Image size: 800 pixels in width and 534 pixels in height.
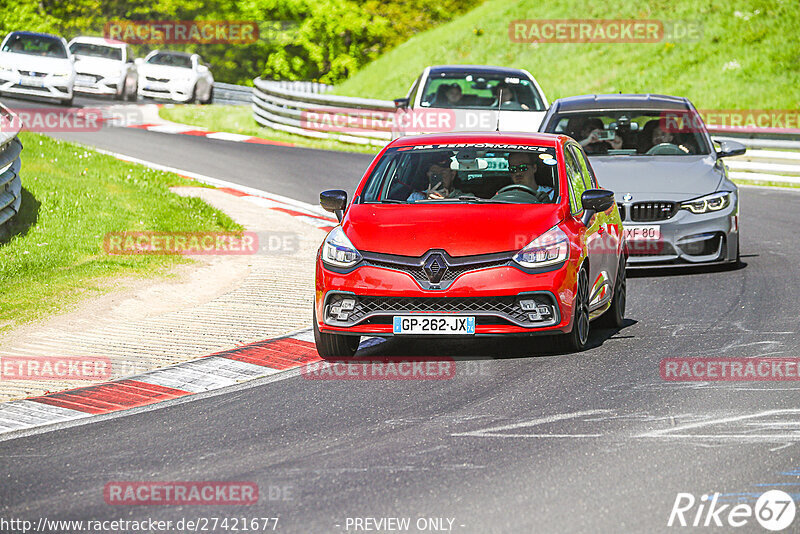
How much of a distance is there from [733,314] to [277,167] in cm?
1339

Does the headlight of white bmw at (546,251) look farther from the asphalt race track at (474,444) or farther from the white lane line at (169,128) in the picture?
the white lane line at (169,128)

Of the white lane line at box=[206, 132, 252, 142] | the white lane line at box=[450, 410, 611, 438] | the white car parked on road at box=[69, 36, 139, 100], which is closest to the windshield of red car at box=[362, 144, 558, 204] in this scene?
the white lane line at box=[450, 410, 611, 438]

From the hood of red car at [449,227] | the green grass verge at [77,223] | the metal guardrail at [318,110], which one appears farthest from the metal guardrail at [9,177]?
the metal guardrail at [318,110]

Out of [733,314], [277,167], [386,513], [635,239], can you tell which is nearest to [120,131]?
[277,167]

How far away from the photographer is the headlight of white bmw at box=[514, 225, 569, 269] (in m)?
8.90

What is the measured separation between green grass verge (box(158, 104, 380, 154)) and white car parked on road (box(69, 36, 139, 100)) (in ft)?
5.43

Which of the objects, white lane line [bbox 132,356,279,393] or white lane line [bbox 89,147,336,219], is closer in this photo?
white lane line [bbox 132,356,279,393]

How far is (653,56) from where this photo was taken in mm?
40219

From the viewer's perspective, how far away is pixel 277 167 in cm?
2323

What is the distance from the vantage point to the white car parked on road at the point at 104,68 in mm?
37500

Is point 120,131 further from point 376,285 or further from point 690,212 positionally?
point 376,285

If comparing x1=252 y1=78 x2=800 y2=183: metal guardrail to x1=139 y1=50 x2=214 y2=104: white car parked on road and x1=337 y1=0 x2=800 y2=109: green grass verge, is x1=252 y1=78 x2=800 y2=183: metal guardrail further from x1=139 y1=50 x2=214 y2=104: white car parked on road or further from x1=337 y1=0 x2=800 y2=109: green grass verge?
x1=337 y1=0 x2=800 y2=109: green grass verge

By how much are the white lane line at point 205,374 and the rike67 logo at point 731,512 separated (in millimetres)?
3741

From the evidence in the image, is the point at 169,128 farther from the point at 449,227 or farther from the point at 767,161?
the point at 449,227
